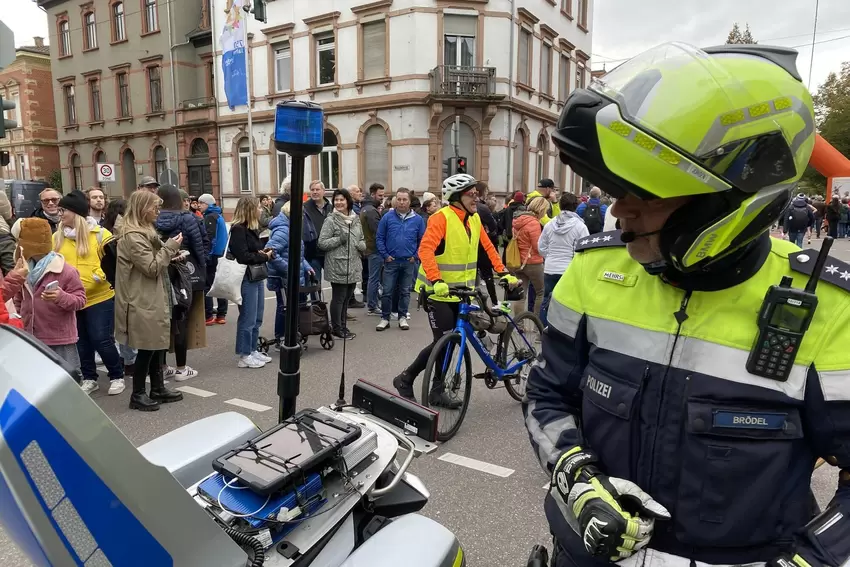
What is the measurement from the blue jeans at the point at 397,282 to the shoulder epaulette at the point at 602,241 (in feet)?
22.3

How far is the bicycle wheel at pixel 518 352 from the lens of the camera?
4833mm

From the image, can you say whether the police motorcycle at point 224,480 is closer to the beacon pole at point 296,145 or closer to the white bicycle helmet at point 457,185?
the beacon pole at point 296,145

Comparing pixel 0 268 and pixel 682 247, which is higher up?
pixel 682 247

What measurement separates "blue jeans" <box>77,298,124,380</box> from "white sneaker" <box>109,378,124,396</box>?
0.10 metres

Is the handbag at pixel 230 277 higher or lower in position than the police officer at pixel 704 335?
lower

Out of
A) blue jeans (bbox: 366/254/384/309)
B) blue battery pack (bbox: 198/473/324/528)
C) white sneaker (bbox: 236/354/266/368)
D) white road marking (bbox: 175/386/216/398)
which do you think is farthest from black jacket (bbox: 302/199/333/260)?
blue battery pack (bbox: 198/473/324/528)

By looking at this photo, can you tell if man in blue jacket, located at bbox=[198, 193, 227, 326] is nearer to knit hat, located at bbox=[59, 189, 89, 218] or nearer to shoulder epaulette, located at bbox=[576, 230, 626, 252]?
knit hat, located at bbox=[59, 189, 89, 218]

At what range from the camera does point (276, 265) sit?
21.8ft

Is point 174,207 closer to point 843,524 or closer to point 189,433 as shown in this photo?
point 189,433

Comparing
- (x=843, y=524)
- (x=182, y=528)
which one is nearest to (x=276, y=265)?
(x=182, y=528)

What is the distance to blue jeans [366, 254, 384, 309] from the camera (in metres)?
8.99

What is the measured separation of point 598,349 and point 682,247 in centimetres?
33

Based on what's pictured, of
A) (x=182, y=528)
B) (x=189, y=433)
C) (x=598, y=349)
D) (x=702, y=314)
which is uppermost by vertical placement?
(x=702, y=314)

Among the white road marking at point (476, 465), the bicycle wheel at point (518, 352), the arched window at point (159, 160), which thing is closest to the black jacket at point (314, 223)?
the bicycle wheel at point (518, 352)
